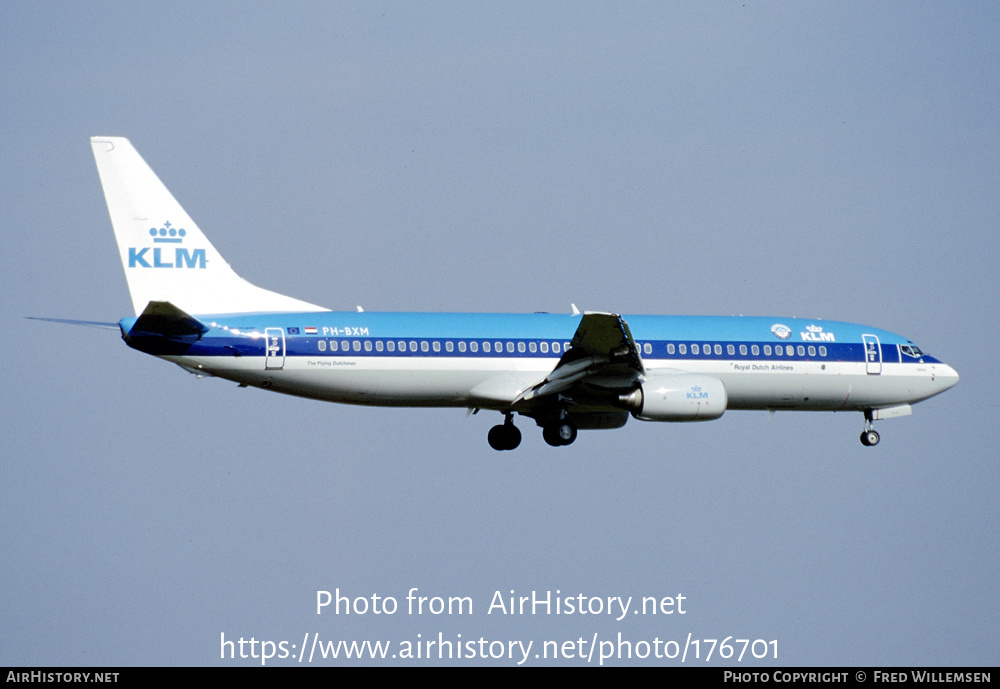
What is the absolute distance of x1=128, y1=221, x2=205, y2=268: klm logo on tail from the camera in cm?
3144

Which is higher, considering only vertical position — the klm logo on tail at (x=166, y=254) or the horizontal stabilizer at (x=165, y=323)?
the klm logo on tail at (x=166, y=254)

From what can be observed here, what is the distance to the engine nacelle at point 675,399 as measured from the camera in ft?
108

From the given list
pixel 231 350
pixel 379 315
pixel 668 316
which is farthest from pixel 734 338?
pixel 231 350

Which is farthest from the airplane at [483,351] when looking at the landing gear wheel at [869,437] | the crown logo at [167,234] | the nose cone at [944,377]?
the nose cone at [944,377]

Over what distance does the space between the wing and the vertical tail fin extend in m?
7.74

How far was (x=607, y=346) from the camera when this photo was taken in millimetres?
32875

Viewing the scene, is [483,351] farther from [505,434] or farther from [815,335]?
[815,335]

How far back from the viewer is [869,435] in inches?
1494

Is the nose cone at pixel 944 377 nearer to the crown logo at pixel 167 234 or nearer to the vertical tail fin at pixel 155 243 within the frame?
the vertical tail fin at pixel 155 243

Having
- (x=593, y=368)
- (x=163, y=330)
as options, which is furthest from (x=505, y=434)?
(x=163, y=330)

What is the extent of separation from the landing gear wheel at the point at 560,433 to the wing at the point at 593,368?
0.72m

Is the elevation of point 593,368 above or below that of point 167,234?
below

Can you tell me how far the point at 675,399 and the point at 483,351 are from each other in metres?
4.82
